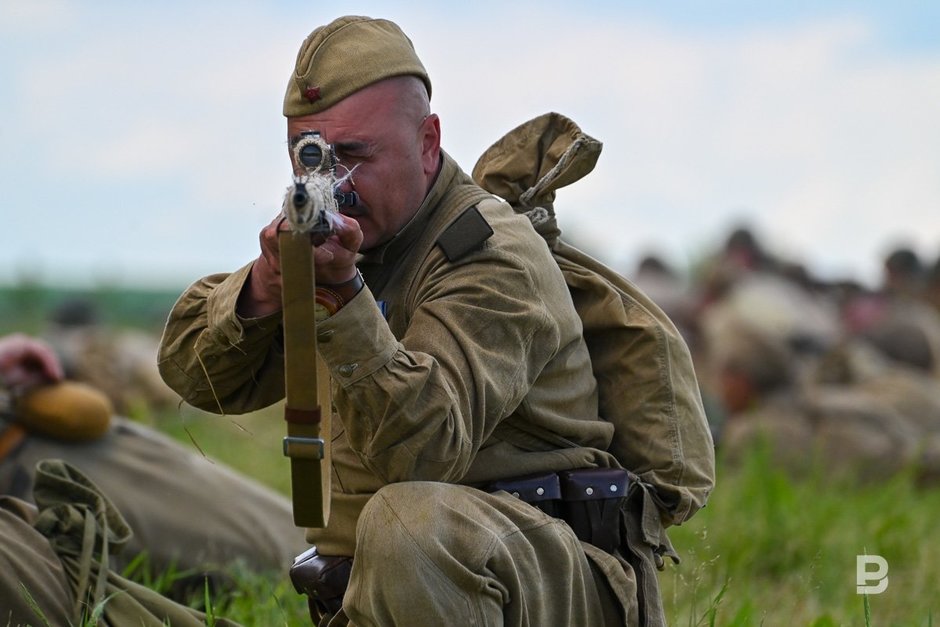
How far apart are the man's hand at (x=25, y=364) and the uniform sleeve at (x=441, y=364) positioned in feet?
8.07

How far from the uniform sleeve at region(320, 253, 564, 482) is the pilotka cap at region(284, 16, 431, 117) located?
432 mm

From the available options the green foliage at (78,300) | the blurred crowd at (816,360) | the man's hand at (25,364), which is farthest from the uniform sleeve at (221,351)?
the green foliage at (78,300)

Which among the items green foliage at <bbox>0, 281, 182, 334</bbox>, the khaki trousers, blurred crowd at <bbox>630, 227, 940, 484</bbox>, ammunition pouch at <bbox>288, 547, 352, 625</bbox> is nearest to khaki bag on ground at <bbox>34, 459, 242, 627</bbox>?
ammunition pouch at <bbox>288, 547, 352, 625</bbox>

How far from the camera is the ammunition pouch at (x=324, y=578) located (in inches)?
131

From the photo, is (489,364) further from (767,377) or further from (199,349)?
(767,377)

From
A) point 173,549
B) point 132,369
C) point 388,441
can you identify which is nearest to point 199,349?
point 388,441

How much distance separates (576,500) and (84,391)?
105 inches

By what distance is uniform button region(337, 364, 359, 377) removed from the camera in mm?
2791

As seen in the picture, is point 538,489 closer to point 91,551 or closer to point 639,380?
point 639,380

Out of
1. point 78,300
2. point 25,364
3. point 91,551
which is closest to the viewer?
point 91,551

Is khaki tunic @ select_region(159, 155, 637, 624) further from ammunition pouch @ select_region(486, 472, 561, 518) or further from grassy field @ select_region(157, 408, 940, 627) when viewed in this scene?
grassy field @ select_region(157, 408, 940, 627)

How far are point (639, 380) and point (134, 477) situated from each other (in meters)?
2.46

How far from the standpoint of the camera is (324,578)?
11.0 ft

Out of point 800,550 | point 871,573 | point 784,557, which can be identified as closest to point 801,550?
point 800,550
